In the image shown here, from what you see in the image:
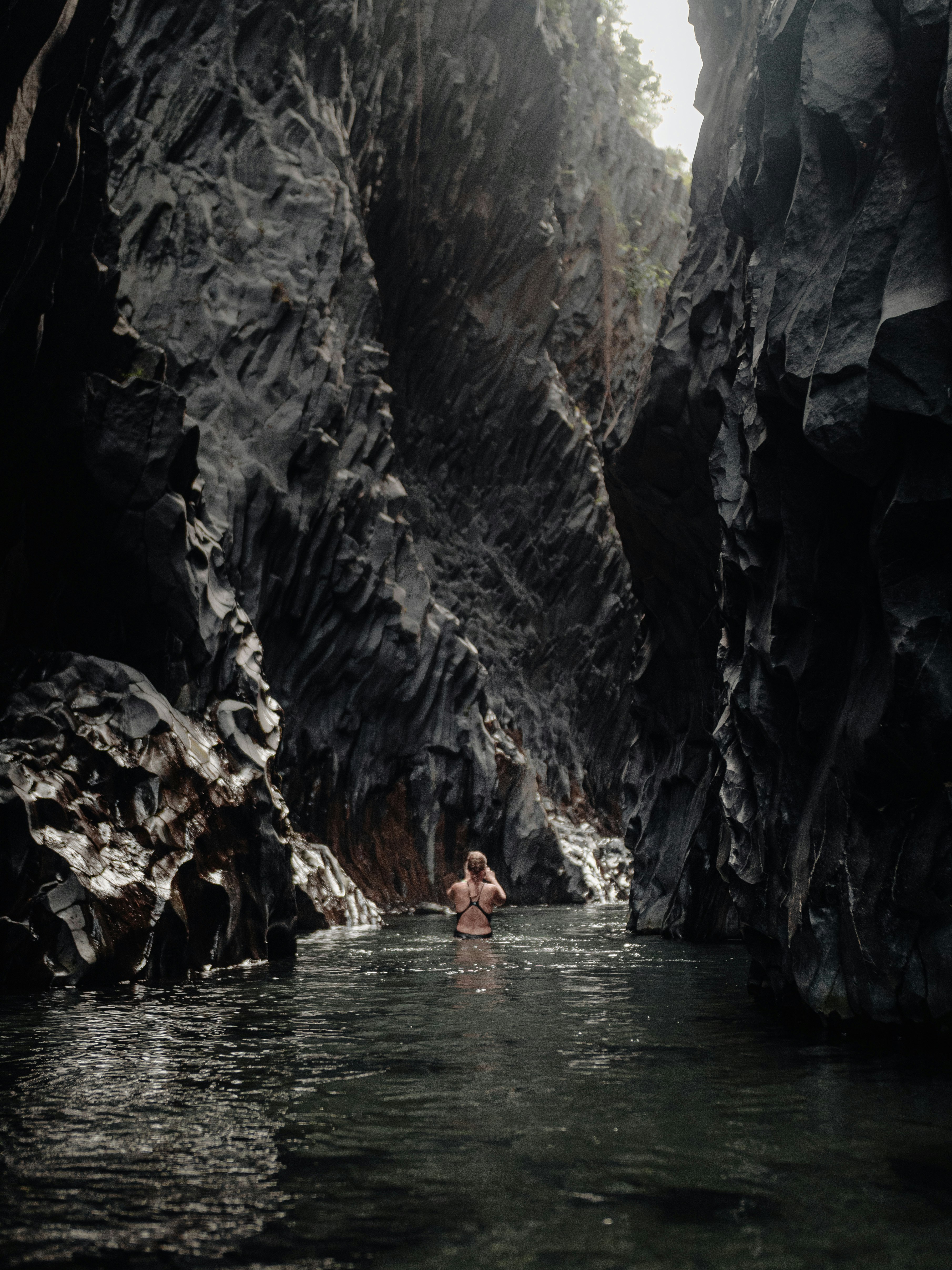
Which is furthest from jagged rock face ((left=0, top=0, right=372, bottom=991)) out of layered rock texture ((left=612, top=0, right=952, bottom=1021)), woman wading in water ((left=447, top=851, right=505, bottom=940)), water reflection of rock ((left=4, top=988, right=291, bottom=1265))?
layered rock texture ((left=612, top=0, right=952, bottom=1021))

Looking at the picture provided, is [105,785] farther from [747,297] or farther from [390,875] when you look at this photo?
[390,875]

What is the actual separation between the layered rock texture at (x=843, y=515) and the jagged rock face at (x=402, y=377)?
10165 millimetres

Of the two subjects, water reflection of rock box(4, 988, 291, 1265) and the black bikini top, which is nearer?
water reflection of rock box(4, 988, 291, 1265)

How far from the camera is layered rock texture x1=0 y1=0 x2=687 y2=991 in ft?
40.0

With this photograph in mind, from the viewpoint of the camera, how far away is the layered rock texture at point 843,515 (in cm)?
634

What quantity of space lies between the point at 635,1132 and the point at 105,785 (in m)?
9.34

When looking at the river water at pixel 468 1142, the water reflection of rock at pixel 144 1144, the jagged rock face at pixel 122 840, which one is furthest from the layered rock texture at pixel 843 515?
the jagged rock face at pixel 122 840

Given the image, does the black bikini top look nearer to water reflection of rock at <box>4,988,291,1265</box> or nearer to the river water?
the river water

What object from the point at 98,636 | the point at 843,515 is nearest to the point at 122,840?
the point at 98,636

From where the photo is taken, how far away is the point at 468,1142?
14.1ft

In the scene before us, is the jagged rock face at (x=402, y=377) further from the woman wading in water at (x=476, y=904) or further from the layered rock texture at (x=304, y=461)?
the woman wading in water at (x=476, y=904)

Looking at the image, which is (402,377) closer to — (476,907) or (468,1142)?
(476,907)

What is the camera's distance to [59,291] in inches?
539

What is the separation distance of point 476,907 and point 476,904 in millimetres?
49
